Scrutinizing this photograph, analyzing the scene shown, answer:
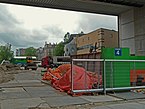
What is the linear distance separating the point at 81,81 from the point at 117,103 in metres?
2.41

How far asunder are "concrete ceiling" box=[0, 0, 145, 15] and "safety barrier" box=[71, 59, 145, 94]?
16.5 meters

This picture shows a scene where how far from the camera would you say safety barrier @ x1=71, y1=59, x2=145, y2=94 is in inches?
432

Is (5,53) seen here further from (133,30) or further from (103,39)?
(133,30)

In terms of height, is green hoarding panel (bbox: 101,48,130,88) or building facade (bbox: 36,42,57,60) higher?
building facade (bbox: 36,42,57,60)

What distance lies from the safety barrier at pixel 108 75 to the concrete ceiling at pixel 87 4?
16.5 metres

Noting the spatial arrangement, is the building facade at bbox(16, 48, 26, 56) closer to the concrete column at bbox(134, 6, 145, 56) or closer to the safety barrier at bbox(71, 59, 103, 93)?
the concrete column at bbox(134, 6, 145, 56)

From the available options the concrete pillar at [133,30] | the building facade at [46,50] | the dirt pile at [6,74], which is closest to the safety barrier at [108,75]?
the dirt pile at [6,74]

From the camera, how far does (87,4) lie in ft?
92.8

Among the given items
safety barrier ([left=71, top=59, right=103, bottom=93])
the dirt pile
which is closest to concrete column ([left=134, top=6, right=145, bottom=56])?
the dirt pile

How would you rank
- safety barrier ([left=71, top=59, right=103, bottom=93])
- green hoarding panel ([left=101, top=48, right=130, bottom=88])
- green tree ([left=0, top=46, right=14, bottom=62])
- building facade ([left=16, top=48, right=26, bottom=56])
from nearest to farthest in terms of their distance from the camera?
safety barrier ([left=71, top=59, right=103, bottom=93]) → green hoarding panel ([left=101, top=48, right=130, bottom=88]) → green tree ([left=0, top=46, right=14, bottom=62]) → building facade ([left=16, top=48, right=26, bottom=56])

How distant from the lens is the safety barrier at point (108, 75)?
1096cm

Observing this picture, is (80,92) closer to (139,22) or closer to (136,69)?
(136,69)

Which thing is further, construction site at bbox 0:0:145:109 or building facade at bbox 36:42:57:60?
building facade at bbox 36:42:57:60

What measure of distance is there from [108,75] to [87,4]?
60.9 ft
